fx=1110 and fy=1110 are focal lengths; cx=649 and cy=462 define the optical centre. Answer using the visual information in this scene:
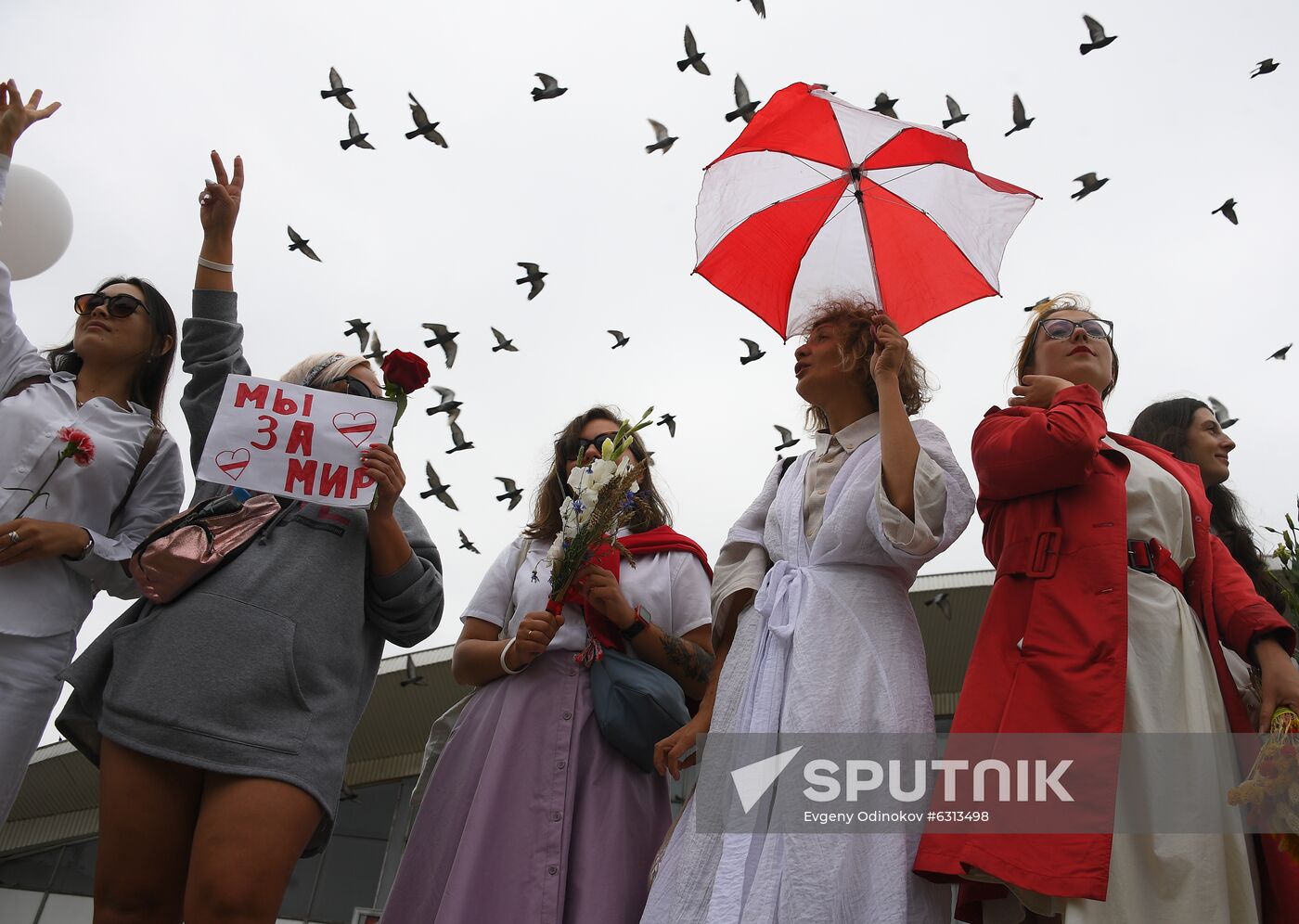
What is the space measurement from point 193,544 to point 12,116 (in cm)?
167

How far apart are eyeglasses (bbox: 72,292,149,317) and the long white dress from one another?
6.83 ft

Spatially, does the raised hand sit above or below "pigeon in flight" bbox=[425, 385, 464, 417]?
below

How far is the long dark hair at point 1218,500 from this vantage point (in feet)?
10.9

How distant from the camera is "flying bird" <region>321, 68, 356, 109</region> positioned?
9.70m

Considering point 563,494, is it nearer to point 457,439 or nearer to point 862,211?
point 862,211

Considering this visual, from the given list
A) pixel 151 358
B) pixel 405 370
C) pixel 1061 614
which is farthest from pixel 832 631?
pixel 151 358

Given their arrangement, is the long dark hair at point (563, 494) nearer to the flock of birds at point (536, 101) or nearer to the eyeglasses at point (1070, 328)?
the eyeglasses at point (1070, 328)

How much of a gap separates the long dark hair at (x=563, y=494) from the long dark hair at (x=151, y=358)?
1.25 metres

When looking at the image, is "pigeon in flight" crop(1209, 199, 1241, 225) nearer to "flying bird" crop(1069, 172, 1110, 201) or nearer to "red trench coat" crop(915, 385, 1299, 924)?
"flying bird" crop(1069, 172, 1110, 201)

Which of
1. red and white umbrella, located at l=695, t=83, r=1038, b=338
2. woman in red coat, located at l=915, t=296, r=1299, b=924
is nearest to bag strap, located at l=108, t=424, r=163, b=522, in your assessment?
red and white umbrella, located at l=695, t=83, r=1038, b=338

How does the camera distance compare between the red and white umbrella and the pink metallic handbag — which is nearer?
Result: the pink metallic handbag

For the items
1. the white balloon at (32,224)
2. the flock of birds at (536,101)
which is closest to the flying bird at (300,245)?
the flock of birds at (536,101)

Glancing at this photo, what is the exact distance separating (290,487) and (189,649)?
49cm

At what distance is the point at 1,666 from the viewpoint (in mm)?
2926
